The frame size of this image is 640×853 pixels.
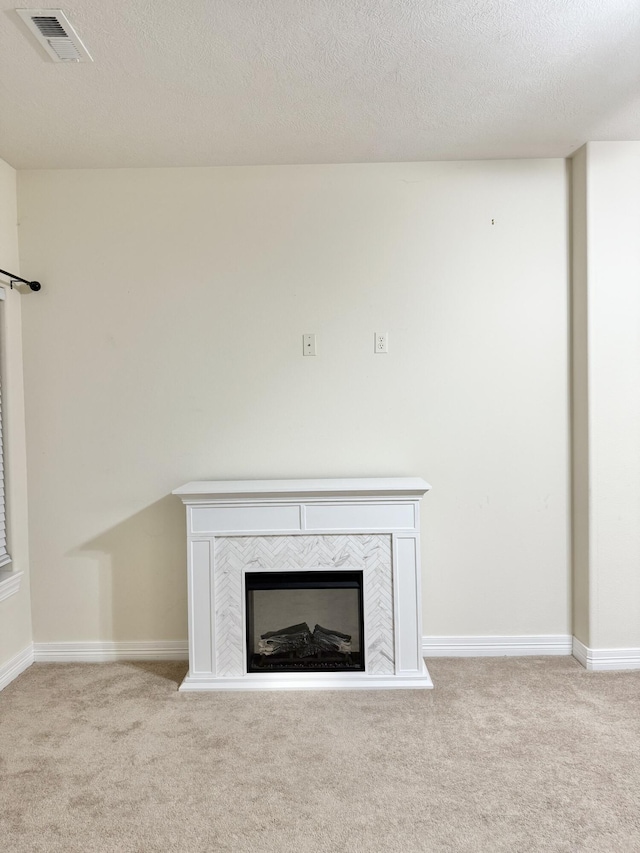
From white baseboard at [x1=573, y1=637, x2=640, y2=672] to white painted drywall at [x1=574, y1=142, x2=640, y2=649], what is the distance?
1.3 inches

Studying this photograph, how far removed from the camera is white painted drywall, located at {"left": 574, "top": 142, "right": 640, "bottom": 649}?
2.91 metres

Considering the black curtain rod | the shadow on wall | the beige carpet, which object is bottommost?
the beige carpet

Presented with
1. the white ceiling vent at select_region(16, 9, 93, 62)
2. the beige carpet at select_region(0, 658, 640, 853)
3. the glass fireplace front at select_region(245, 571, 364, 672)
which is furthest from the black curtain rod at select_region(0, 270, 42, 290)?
the beige carpet at select_region(0, 658, 640, 853)

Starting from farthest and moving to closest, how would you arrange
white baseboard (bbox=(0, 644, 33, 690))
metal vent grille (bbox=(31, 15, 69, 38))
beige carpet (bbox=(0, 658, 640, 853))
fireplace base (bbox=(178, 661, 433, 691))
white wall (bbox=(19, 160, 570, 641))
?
white wall (bbox=(19, 160, 570, 641)), white baseboard (bbox=(0, 644, 33, 690)), fireplace base (bbox=(178, 661, 433, 691)), metal vent grille (bbox=(31, 15, 69, 38)), beige carpet (bbox=(0, 658, 640, 853))

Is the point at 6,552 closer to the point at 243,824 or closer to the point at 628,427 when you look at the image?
the point at 243,824

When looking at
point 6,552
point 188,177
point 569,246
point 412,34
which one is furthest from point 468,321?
point 6,552

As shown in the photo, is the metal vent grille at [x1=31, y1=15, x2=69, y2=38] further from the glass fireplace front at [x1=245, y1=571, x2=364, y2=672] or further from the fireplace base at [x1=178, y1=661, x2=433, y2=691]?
the fireplace base at [x1=178, y1=661, x2=433, y2=691]

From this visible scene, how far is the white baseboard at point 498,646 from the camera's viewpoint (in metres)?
3.07

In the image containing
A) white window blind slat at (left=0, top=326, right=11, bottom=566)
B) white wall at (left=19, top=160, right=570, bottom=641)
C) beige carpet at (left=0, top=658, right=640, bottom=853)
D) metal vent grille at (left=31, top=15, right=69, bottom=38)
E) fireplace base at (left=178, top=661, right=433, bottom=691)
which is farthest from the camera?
white wall at (left=19, top=160, right=570, bottom=641)

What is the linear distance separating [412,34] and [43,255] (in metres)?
2.11

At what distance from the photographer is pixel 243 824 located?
1.79 m

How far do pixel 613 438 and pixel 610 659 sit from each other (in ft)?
3.57

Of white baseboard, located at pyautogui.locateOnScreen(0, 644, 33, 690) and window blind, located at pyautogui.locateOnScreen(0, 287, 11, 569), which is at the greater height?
window blind, located at pyautogui.locateOnScreen(0, 287, 11, 569)

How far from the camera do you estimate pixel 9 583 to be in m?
2.87
